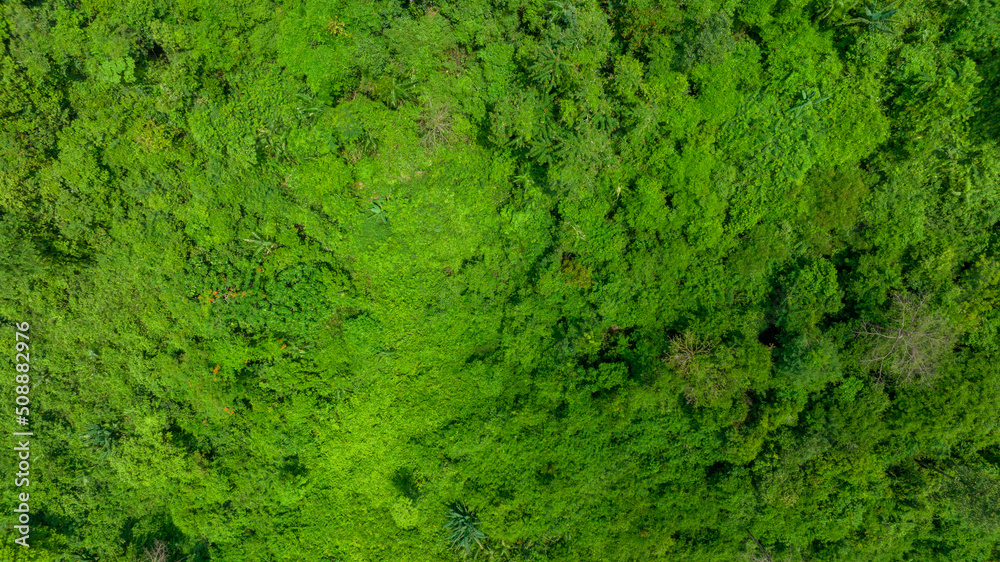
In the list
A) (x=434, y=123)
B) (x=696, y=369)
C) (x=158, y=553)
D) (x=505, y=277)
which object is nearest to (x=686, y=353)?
(x=696, y=369)

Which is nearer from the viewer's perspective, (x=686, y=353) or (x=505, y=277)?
(x=686, y=353)

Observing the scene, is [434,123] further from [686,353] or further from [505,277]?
[686,353]

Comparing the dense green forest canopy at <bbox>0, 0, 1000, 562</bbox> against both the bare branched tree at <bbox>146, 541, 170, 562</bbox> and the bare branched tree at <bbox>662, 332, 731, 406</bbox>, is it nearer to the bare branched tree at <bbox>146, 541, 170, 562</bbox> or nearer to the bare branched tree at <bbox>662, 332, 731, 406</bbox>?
the bare branched tree at <bbox>662, 332, 731, 406</bbox>

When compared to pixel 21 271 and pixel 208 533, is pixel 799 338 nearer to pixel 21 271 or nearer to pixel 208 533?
pixel 208 533

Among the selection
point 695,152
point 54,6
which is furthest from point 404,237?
point 54,6

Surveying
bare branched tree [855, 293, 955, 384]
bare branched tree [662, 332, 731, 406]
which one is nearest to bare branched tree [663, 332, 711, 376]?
bare branched tree [662, 332, 731, 406]

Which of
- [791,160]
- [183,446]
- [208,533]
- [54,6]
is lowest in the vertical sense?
[208,533]

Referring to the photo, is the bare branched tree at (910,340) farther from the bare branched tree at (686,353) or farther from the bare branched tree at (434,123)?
the bare branched tree at (434,123)
